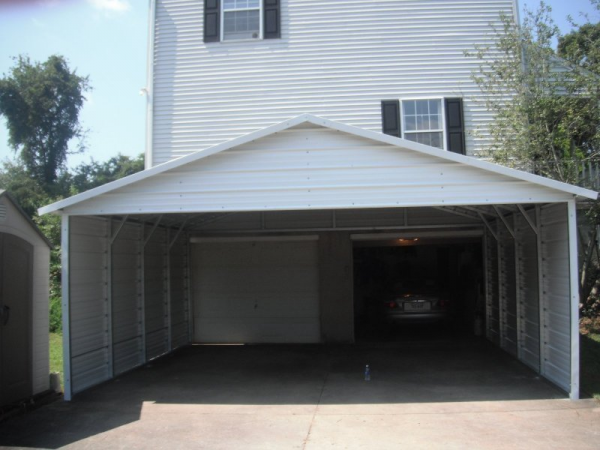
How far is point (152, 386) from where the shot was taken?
25.8ft

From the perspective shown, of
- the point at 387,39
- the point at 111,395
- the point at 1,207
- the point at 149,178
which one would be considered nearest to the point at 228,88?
the point at 387,39

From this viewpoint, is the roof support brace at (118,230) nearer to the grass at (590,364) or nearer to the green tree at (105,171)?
the grass at (590,364)

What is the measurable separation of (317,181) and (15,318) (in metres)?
4.09

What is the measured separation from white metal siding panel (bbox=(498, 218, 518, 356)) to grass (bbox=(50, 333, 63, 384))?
739 cm

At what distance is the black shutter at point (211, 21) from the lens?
1156cm

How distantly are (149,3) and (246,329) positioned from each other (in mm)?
7243

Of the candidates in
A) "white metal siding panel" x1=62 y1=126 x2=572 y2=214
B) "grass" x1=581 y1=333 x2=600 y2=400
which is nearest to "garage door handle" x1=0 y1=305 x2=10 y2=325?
"white metal siding panel" x1=62 y1=126 x2=572 y2=214

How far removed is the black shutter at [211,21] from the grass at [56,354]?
700 centimetres

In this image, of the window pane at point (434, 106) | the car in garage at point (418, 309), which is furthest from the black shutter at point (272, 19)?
the car in garage at point (418, 309)

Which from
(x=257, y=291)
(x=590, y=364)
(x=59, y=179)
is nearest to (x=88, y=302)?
(x=257, y=291)

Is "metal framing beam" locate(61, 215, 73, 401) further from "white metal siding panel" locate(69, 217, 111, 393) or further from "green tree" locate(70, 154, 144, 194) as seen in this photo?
"green tree" locate(70, 154, 144, 194)

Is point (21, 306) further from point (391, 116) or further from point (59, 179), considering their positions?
point (59, 179)

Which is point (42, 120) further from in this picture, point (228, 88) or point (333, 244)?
point (333, 244)

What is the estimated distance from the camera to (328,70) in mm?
11242
